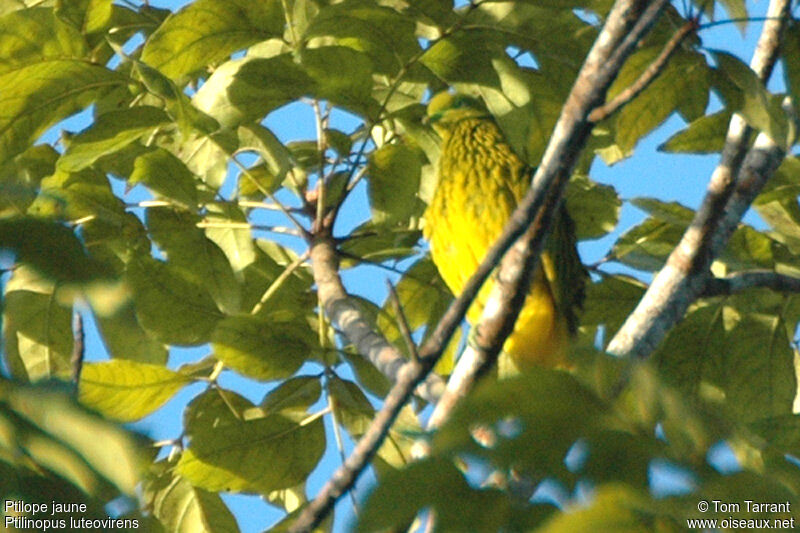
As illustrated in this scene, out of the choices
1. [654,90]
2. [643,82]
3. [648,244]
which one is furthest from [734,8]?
[643,82]

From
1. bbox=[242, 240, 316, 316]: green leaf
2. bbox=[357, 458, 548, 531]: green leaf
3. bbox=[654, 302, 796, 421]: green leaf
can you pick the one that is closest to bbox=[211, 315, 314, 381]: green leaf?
bbox=[242, 240, 316, 316]: green leaf

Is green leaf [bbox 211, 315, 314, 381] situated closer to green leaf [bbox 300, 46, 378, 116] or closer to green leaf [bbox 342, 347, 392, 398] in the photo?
green leaf [bbox 342, 347, 392, 398]

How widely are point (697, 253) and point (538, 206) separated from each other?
891 mm

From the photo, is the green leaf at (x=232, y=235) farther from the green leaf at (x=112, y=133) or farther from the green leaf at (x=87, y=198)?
the green leaf at (x=112, y=133)

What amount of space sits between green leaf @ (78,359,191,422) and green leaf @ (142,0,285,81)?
74 cm

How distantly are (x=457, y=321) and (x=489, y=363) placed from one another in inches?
24.8

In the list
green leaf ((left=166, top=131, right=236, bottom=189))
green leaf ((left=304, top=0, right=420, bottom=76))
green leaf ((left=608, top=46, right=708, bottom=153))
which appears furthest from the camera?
green leaf ((left=166, top=131, right=236, bottom=189))

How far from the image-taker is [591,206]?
3.64m

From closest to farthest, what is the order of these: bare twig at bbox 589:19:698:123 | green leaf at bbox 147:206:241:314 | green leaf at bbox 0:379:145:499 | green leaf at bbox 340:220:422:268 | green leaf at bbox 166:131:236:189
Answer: green leaf at bbox 0:379:145:499 → bare twig at bbox 589:19:698:123 → green leaf at bbox 147:206:241:314 → green leaf at bbox 340:220:422:268 → green leaf at bbox 166:131:236:189

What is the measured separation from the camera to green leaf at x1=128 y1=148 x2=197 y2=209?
299 centimetres

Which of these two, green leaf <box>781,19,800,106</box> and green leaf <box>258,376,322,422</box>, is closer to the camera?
green leaf <box>781,19,800,106</box>

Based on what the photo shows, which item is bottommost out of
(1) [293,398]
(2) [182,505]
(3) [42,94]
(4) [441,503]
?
(2) [182,505]

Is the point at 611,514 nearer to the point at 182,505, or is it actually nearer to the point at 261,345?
the point at 261,345

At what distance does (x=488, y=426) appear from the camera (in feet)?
3.65
